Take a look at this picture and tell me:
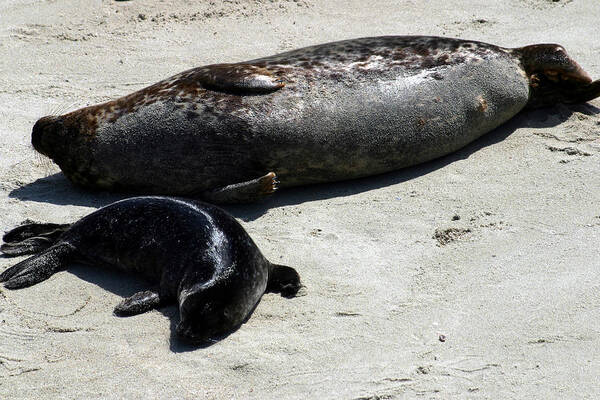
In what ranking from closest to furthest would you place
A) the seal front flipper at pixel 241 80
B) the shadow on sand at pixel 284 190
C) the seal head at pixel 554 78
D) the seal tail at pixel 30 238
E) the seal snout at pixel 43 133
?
the seal tail at pixel 30 238 → the shadow on sand at pixel 284 190 → the seal front flipper at pixel 241 80 → the seal snout at pixel 43 133 → the seal head at pixel 554 78

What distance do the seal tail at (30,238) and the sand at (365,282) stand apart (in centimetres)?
9

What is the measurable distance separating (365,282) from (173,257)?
1050mm

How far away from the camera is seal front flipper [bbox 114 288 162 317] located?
4.64 metres

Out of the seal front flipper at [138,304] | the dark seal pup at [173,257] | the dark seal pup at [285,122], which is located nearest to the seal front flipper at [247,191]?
the dark seal pup at [285,122]

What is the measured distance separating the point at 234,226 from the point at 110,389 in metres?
1.21

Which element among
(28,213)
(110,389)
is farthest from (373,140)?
(110,389)

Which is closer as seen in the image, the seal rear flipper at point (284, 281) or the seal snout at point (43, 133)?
the seal rear flipper at point (284, 281)

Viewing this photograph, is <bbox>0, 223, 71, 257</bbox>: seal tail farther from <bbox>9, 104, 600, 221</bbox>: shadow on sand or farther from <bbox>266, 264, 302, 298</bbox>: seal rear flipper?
<bbox>266, 264, 302, 298</bbox>: seal rear flipper

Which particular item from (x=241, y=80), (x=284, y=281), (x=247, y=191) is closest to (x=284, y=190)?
(x=247, y=191)

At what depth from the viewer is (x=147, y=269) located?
4.96 metres

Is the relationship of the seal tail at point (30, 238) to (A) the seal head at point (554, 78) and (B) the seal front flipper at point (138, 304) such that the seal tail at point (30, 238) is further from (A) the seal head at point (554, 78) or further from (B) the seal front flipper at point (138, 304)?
(A) the seal head at point (554, 78)

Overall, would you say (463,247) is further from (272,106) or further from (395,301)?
(272,106)

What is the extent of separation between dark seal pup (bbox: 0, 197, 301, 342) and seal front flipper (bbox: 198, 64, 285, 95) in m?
1.36

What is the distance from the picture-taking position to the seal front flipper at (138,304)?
464cm
